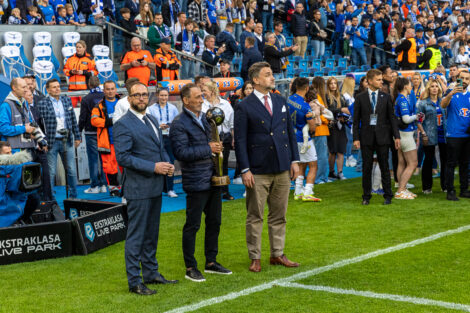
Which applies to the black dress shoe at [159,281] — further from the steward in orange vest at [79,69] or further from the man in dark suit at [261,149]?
the steward in orange vest at [79,69]

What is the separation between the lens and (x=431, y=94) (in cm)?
1078

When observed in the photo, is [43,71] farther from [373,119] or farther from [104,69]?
[373,119]

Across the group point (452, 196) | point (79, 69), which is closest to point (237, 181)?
point (452, 196)

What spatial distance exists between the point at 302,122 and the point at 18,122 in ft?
13.7

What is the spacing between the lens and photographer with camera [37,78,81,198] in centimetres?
1012

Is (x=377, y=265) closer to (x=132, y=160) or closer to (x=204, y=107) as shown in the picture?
(x=132, y=160)

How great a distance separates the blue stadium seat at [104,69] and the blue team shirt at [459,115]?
799 cm

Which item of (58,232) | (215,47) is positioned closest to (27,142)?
(58,232)

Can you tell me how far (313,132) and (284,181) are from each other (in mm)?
3995

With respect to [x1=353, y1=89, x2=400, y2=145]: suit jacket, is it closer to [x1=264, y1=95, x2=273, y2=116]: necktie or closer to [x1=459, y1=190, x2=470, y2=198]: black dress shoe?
[x1=459, y1=190, x2=470, y2=198]: black dress shoe

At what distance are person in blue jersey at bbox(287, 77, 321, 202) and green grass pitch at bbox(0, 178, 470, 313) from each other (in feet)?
3.40

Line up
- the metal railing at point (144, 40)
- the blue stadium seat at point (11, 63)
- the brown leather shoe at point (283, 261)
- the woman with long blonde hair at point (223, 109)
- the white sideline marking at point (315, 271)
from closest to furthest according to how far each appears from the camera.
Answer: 1. the white sideline marking at point (315, 271)
2. the brown leather shoe at point (283, 261)
3. the woman with long blonde hair at point (223, 109)
4. the blue stadium seat at point (11, 63)
5. the metal railing at point (144, 40)

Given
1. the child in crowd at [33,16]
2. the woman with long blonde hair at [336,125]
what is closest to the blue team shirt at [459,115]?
the woman with long blonde hair at [336,125]

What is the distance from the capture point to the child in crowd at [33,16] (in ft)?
53.2
